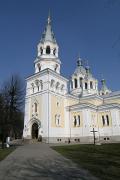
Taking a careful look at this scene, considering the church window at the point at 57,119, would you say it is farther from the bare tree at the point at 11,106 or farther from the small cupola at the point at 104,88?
the small cupola at the point at 104,88

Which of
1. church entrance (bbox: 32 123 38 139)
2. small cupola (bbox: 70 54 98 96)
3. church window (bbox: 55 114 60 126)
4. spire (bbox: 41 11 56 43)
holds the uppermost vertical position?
spire (bbox: 41 11 56 43)

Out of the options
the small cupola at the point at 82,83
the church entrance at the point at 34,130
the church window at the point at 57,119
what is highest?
the small cupola at the point at 82,83

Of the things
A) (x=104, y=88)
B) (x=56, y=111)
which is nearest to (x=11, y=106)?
(x=56, y=111)

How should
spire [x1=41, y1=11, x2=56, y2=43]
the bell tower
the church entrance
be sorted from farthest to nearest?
spire [x1=41, y1=11, x2=56, y2=43] → the bell tower → the church entrance

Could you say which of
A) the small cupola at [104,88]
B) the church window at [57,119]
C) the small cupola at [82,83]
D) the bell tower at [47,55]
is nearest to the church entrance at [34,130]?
the church window at [57,119]

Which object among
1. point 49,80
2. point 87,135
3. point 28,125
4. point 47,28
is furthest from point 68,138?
point 47,28

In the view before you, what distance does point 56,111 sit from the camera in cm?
3934

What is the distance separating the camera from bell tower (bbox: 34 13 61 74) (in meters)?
41.9

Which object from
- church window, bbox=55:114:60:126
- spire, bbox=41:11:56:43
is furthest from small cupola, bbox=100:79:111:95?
church window, bbox=55:114:60:126

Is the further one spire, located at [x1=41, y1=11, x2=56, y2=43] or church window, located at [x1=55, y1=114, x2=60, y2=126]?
spire, located at [x1=41, y1=11, x2=56, y2=43]

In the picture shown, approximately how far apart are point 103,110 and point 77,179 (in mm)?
35330

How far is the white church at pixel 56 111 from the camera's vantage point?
37.9 meters

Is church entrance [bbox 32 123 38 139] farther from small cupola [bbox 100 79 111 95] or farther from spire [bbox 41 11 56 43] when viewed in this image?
small cupola [bbox 100 79 111 95]

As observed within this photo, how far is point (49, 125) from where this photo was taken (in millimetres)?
36500
